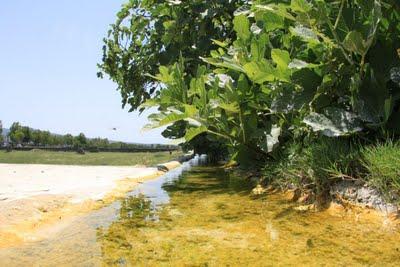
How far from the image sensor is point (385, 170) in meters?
2.54

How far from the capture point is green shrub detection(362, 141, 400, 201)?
8.14 ft

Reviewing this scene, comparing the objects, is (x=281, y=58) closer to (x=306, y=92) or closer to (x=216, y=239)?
(x=306, y=92)

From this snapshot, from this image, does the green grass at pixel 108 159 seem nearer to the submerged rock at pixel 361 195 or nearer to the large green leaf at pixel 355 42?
the submerged rock at pixel 361 195

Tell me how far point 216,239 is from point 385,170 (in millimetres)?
1080

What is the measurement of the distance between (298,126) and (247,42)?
918 mm

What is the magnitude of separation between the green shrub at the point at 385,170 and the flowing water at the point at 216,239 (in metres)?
0.20

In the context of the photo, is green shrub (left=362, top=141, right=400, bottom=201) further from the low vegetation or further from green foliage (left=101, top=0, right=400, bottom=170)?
green foliage (left=101, top=0, right=400, bottom=170)

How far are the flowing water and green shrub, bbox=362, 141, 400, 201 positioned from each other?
196mm

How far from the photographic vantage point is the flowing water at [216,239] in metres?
1.98

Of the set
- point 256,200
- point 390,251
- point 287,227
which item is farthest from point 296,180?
point 390,251

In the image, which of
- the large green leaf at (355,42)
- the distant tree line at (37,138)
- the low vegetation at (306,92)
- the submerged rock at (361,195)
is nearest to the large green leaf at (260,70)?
the low vegetation at (306,92)

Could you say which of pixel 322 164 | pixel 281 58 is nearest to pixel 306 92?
pixel 281 58

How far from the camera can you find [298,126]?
12.9 ft

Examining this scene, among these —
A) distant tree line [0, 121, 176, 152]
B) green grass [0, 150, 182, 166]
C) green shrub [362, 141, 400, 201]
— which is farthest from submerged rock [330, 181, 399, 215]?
distant tree line [0, 121, 176, 152]
